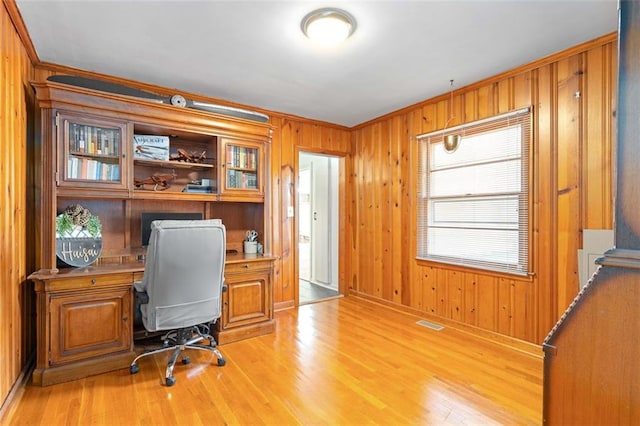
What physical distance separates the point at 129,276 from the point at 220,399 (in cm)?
117

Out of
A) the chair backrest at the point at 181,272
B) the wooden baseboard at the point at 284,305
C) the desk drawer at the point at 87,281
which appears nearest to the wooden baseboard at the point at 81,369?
the chair backrest at the point at 181,272

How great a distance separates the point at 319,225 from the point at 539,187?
3373mm

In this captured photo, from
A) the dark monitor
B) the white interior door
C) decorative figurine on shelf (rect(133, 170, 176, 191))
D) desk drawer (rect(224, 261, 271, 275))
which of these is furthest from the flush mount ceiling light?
the white interior door

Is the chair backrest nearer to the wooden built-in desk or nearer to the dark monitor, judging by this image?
the wooden built-in desk

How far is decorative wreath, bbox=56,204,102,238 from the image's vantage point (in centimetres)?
247

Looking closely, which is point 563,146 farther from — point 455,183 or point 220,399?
point 220,399


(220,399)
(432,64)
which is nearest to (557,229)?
(432,64)

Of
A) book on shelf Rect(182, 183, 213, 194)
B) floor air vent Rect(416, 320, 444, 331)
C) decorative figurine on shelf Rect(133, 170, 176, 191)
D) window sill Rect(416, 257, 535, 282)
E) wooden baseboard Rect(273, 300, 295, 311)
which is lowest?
floor air vent Rect(416, 320, 444, 331)

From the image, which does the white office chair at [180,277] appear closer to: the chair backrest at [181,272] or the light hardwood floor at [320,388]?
the chair backrest at [181,272]

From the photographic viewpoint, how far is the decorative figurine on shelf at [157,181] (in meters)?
3.01

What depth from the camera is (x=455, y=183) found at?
3387 mm

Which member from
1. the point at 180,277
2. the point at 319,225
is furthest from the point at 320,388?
the point at 319,225

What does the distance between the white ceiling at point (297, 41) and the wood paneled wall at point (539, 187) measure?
0.21 m

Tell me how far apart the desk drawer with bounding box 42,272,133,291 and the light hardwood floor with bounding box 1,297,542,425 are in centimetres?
65
